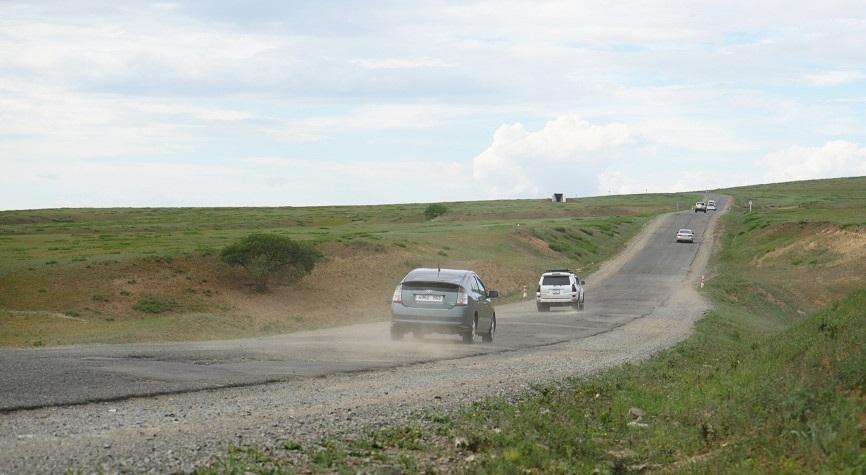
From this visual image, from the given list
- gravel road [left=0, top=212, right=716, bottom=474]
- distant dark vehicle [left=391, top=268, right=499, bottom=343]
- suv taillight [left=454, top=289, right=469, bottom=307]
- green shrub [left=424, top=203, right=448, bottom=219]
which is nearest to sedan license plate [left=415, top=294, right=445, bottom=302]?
distant dark vehicle [left=391, top=268, right=499, bottom=343]

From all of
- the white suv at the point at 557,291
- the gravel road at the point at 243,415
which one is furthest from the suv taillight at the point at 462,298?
the white suv at the point at 557,291

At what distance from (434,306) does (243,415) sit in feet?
37.4

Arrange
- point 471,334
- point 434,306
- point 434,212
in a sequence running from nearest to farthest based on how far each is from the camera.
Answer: point 434,306 < point 471,334 < point 434,212

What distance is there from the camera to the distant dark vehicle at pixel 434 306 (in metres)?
22.2

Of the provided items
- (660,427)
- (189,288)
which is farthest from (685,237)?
(660,427)

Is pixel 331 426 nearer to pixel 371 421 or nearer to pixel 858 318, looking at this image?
pixel 371 421

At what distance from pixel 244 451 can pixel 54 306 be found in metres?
31.9

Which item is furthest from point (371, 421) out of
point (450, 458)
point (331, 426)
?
point (450, 458)

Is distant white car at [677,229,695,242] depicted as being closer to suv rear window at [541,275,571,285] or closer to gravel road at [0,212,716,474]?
suv rear window at [541,275,571,285]

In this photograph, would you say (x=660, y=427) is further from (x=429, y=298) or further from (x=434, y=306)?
(x=429, y=298)

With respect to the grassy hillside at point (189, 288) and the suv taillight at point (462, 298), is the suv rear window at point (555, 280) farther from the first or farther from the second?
the suv taillight at point (462, 298)

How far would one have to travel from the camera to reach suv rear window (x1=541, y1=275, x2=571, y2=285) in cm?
4053

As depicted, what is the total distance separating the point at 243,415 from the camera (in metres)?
11.2

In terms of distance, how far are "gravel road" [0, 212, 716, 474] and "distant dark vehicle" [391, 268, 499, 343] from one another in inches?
109
